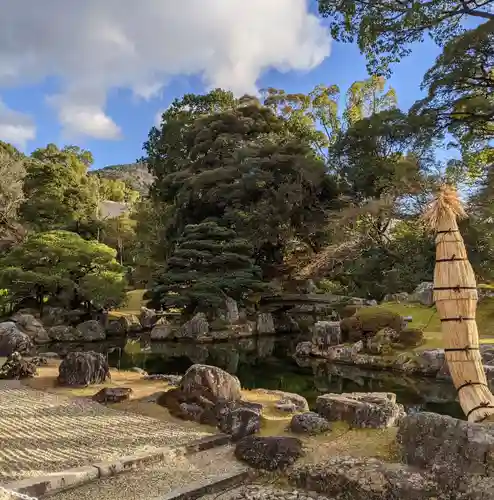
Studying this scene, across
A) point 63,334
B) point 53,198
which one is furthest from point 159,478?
point 53,198

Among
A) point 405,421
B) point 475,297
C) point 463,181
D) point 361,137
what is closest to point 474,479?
point 405,421

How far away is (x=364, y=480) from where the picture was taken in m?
4.83

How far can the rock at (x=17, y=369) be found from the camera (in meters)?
10.7

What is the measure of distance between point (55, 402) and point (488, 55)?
13295 mm

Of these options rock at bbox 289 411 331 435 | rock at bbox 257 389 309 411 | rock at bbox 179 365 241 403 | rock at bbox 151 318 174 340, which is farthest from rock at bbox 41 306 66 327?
rock at bbox 289 411 331 435

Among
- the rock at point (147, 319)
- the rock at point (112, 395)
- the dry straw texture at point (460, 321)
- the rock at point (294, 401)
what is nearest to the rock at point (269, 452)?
the dry straw texture at point (460, 321)

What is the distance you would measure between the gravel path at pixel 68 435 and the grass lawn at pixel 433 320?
9.55m

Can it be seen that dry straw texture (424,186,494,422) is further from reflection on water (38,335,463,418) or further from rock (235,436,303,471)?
reflection on water (38,335,463,418)

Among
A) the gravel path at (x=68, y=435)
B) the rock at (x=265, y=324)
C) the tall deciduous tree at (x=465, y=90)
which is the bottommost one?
the gravel path at (x=68, y=435)

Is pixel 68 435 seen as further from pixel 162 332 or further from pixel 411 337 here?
pixel 162 332

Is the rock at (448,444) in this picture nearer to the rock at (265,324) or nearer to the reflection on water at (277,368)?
the reflection on water at (277,368)

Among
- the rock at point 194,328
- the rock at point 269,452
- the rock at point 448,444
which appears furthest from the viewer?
the rock at point 194,328

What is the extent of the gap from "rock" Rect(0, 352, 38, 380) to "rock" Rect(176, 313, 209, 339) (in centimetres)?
977

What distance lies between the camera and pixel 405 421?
5.33 m
